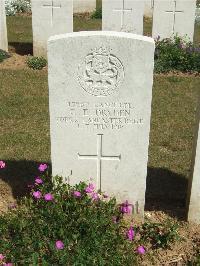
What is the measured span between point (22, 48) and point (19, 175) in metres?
7.05

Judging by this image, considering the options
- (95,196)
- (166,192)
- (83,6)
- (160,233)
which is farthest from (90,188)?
(83,6)

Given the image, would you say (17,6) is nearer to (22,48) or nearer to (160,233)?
(22,48)

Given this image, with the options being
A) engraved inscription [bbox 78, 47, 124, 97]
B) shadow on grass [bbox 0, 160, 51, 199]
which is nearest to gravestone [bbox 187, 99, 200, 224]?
engraved inscription [bbox 78, 47, 124, 97]

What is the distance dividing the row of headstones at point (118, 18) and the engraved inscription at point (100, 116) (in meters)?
6.42

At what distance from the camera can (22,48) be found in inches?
462

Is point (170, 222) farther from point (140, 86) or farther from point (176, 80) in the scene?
point (176, 80)

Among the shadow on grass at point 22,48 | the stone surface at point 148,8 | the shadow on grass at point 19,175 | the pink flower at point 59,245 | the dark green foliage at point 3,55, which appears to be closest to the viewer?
the pink flower at point 59,245

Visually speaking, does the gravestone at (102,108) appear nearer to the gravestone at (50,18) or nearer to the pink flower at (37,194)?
the pink flower at (37,194)

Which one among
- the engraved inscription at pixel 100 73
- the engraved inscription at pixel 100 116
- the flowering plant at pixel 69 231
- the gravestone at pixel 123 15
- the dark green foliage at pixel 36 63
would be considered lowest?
the flowering plant at pixel 69 231

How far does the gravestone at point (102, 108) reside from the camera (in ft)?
12.6

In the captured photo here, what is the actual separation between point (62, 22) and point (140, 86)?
679cm

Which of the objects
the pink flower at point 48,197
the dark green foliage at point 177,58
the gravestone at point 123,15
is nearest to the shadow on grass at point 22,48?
the gravestone at point 123,15

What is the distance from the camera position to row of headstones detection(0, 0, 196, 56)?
9977 mm

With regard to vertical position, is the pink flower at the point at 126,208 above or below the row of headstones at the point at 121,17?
below
